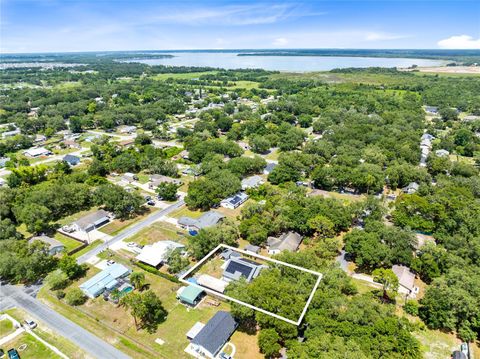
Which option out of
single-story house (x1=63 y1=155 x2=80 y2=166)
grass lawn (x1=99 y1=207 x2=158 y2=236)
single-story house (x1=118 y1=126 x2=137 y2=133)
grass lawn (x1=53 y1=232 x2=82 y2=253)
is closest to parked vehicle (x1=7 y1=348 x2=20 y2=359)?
grass lawn (x1=53 y1=232 x2=82 y2=253)

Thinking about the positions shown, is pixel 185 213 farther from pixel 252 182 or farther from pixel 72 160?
pixel 72 160

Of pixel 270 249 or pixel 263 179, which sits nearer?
pixel 270 249

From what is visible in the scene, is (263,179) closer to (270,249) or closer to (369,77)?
(270,249)

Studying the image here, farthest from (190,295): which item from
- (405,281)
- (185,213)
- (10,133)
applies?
(10,133)

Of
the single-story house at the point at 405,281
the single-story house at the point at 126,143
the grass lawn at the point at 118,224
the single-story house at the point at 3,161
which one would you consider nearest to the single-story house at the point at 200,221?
the grass lawn at the point at 118,224

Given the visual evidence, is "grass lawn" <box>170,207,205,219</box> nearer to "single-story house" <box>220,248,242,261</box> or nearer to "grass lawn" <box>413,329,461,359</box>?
"single-story house" <box>220,248,242,261</box>

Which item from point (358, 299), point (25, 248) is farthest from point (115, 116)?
point (358, 299)
